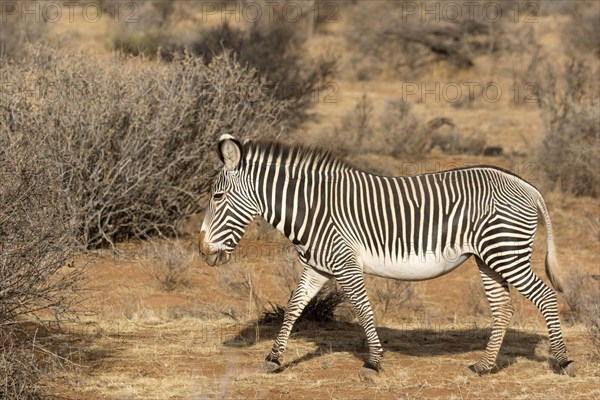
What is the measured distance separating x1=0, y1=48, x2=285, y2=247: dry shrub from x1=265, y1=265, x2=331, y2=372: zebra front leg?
3738mm

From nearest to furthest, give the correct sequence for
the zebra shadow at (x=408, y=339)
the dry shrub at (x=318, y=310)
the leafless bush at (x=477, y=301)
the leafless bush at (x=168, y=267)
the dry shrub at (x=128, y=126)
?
the zebra shadow at (x=408, y=339) → the dry shrub at (x=318, y=310) → the leafless bush at (x=477, y=301) → the leafless bush at (x=168, y=267) → the dry shrub at (x=128, y=126)

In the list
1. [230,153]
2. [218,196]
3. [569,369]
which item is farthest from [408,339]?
[230,153]

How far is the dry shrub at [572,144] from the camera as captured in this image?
16.2 m

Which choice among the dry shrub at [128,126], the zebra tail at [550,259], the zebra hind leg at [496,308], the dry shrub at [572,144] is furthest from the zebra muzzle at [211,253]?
the dry shrub at [572,144]

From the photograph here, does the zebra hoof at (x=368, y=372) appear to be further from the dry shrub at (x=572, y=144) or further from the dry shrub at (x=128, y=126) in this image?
the dry shrub at (x=572, y=144)

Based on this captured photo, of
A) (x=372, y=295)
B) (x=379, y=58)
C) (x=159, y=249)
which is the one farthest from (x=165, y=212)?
(x=379, y=58)

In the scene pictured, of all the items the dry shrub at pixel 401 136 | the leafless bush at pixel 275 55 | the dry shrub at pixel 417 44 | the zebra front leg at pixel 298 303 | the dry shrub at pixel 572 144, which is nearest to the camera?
the zebra front leg at pixel 298 303

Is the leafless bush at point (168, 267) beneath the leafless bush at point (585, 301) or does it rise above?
beneath

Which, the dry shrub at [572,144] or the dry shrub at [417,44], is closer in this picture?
the dry shrub at [572,144]

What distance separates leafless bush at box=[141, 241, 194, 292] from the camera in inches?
423

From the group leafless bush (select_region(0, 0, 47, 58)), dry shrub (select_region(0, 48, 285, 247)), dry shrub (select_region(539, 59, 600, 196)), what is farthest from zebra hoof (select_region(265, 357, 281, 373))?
leafless bush (select_region(0, 0, 47, 58))

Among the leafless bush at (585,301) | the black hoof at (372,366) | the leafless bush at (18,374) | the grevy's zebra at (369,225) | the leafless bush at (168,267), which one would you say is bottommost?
the leafless bush at (168,267)

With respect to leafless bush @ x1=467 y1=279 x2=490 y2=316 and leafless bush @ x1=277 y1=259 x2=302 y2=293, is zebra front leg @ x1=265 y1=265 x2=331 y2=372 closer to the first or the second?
leafless bush @ x1=277 y1=259 x2=302 y2=293

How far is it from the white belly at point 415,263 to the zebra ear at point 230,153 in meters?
1.14
